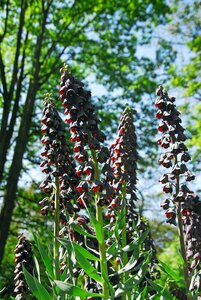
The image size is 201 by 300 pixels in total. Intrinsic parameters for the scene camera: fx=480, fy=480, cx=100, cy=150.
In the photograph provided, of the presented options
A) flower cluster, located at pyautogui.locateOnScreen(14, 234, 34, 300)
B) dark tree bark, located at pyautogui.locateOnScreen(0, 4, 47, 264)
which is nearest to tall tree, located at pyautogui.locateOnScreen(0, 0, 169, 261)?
dark tree bark, located at pyautogui.locateOnScreen(0, 4, 47, 264)

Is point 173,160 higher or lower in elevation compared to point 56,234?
higher

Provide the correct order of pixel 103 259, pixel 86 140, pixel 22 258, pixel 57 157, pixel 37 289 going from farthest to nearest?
pixel 22 258 → pixel 57 157 → pixel 86 140 → pixel 103 259 → pixel 37 289

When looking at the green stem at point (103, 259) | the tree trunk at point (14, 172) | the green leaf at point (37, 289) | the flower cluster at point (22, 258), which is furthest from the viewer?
the tree trunk at point (14, 172)

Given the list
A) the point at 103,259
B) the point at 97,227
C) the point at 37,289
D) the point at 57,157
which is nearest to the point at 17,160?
the point at 57,157

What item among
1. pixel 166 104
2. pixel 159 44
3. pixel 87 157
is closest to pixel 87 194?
pixel 87 157

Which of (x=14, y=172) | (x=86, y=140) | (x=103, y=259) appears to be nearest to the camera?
(x=103, y=259)

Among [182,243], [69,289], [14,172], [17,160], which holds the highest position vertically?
[17,160]

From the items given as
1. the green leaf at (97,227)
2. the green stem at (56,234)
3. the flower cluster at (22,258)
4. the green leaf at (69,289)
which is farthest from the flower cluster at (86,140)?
the flower cluster at (22,258)

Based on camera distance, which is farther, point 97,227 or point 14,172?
point 14,172

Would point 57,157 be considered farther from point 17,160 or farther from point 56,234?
point 17,160

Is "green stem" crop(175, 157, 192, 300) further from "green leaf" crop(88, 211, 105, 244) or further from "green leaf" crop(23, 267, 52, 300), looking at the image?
"green leaf" crop(23, 267, 52, 300)

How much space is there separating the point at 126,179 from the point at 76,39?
13.6 m

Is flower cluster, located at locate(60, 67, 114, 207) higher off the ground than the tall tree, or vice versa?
the tall tree

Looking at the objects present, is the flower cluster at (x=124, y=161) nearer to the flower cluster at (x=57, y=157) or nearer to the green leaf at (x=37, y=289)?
the flower cluster at (x=57, y=157)
